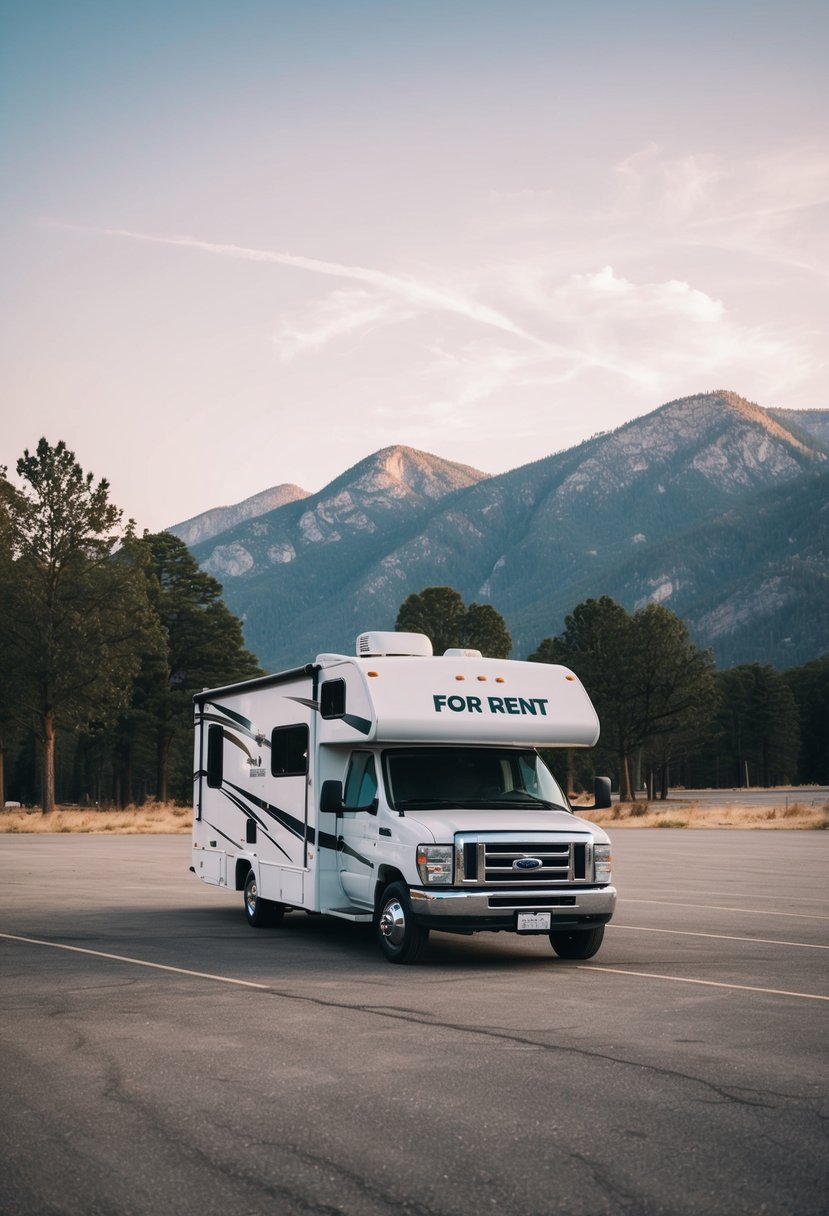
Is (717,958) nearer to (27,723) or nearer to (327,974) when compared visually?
(327,974)

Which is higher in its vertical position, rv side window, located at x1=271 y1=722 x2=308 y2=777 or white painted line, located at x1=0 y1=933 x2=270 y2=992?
rv side window, located at x1=271 y1=722 x2=308 y2=777

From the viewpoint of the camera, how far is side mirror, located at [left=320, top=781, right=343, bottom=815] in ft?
48.0

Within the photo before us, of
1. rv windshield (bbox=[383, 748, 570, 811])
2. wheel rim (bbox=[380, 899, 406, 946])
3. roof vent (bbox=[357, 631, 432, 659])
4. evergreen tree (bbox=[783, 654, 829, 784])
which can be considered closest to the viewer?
wheel rim (bbox=[380, 899, 406, 946])

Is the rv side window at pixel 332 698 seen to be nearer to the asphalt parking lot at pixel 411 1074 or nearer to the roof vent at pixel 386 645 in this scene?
the roof vent at pixel 386 645

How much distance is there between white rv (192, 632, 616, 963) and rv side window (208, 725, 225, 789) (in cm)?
208

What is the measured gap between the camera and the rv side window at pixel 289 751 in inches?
635

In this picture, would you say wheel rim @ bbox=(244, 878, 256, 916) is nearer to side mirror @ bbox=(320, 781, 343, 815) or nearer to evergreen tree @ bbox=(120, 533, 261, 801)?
side mirror @ bbox=(320, 781, 343, 815)

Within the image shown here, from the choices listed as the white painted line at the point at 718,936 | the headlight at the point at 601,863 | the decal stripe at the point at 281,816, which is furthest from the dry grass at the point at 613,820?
the headlight at the point at 601,863

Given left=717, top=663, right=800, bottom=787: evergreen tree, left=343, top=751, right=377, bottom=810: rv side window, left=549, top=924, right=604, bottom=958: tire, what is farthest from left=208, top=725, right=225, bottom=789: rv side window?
left=717, top=663, right=800, bottom=787: evergreen tree

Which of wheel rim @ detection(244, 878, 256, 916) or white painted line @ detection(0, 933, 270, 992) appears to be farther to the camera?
wheel rim @ detection(244, 878, 256, 916)

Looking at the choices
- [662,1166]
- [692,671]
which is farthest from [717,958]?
[692,671]

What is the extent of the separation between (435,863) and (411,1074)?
4.96 metres

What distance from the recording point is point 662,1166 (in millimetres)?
6363

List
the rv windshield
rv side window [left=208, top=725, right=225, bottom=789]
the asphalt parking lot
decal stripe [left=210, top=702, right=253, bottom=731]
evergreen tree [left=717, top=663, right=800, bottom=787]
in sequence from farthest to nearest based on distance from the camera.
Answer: evergreen tree [left=717, top=663, right=800, bottom=787] < rv side window [left=208, top=725, right=225, bottom=789] < decal stripe [left=210, top=702, right=253, bottom=731] < the rv windshield < the asphalt parking lot
